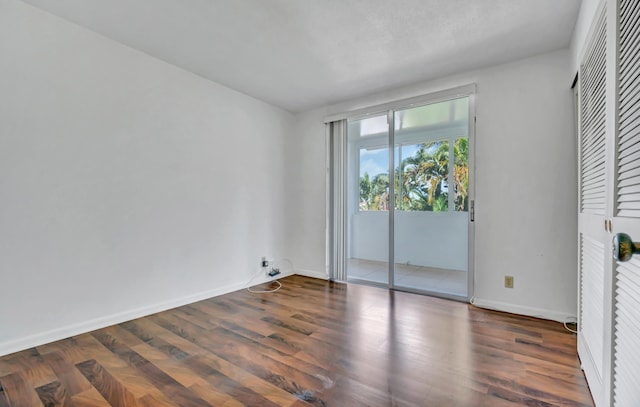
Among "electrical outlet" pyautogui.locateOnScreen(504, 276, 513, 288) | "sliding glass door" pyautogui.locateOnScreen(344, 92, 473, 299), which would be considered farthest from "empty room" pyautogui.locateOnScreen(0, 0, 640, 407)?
"sliding glass door" pyautogui.locateOnScreen(344, 92, 473, 299)

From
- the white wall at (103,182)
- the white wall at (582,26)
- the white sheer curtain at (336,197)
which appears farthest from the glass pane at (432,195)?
the white wall at (103,182)

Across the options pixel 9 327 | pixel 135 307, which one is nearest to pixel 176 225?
pixel 135 307

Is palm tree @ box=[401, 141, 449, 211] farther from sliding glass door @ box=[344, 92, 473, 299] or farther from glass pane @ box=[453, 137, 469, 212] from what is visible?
glass pane @ box=[453, 137, 469, 212]

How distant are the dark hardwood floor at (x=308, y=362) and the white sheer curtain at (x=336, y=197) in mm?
1228

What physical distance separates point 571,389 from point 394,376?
95cm

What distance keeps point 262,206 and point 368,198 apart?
1784 millimetres

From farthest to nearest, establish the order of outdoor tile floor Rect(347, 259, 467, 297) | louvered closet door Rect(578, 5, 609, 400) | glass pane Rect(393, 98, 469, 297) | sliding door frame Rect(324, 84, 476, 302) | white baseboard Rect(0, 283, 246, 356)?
glass pane Rect(393, 98, 469, 297) → outdoor tile floor Rect(347, 259, 467, 297) → sliding door frame Rect(324, 84, 476, 302) → white baseboard Rect(0, 283, 246, 356) → louvered closet door Rect(578, 5, 609, 400)

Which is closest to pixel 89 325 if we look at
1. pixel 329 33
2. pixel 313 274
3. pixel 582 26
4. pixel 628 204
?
pixel 313 274

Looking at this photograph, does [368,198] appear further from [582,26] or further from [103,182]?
[103,182]

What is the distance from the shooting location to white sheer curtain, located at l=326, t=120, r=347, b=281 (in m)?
3.94

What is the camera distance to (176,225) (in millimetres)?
2910

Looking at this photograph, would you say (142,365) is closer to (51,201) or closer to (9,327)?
(9,327)

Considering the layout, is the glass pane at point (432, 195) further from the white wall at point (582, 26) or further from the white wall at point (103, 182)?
the white wall at point (103, 182)

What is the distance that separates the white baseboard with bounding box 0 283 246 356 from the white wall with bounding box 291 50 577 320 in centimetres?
303
